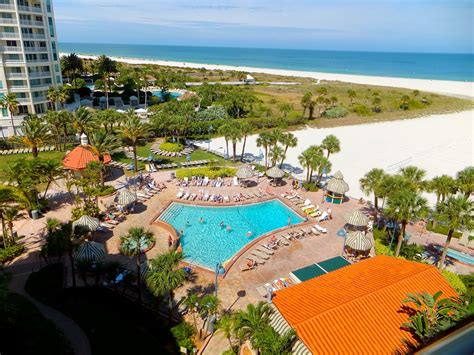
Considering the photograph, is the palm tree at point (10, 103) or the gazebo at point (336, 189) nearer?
the gazebo at point (336, 189)

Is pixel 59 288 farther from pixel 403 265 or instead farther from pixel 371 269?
pixel 403 265

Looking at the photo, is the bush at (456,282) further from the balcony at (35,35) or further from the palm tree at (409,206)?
the balcony at (35,35)

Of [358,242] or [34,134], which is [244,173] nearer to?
[358,242]

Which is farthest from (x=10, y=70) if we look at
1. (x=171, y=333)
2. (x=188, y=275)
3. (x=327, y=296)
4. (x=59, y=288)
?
(x=327, y=296)

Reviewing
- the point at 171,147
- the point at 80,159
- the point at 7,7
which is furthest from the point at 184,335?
the point at 7,7

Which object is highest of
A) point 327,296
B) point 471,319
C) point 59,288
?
point 471,319

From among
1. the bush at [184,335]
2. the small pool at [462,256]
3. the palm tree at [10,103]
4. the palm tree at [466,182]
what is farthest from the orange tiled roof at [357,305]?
the palm tree at [10,103]
